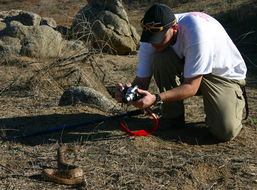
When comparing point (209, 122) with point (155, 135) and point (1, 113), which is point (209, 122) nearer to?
point (155, 135)

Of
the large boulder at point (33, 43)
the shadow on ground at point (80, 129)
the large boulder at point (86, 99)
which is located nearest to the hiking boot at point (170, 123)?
the shadow on ground at point (80, 129)

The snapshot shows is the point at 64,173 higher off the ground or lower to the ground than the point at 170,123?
higher

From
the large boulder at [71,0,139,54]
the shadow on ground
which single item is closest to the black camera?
the shadow on ground

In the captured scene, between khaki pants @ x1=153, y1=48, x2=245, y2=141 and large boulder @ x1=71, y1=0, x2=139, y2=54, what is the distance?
13.0 ft

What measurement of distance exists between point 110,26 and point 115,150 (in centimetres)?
506

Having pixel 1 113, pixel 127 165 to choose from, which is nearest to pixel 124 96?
pixel 127 165

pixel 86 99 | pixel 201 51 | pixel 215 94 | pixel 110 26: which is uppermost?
pixel 201 51

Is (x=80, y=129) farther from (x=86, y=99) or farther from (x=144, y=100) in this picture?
(x=144, y=100)

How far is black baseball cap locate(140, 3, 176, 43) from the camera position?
3867mm

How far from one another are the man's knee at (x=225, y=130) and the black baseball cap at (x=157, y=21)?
0.87 meters

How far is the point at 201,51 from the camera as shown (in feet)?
12.8

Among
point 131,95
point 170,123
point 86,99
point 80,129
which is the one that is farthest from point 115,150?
point 86,99

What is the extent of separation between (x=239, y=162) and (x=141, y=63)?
3.89 ft

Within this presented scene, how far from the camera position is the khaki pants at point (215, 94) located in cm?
423
